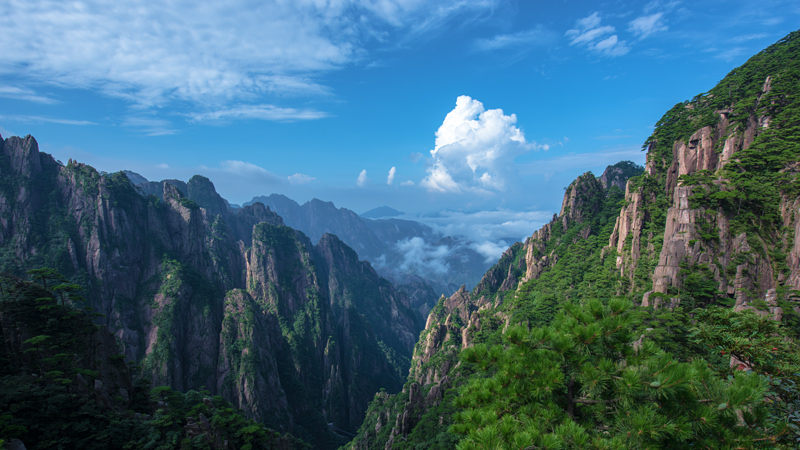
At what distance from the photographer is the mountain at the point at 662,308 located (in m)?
7.60

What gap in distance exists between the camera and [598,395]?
8398 millimetres

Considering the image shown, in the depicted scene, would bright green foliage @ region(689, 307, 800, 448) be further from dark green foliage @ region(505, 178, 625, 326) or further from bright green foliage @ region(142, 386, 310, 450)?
bright green foliage @ region(142, 386, 310, 450)

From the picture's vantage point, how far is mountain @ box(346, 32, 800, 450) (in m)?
7.60

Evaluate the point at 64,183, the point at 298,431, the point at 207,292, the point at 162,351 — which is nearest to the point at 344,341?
the point at 298,431

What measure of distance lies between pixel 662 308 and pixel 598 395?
1121 inches

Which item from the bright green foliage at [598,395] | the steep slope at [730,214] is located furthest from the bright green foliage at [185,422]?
the steep slope at [730,214]

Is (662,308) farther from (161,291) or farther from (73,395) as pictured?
(161,291)

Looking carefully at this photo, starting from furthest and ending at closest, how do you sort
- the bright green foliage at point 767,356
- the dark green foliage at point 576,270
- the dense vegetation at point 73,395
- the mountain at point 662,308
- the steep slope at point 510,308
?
the steep slope at point 510,308 → the dark green foliage at point 576,270 → the dense vegetation at point 73,395 → the bright green foliage at point 767,356 → the mountain at point 662,308

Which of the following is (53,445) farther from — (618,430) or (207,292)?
(207,292)

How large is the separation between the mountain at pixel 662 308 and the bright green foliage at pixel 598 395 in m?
0.05

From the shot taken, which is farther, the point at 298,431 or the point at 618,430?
the point at 298,431

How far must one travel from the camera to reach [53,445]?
21266mm

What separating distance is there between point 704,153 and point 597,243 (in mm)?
25541

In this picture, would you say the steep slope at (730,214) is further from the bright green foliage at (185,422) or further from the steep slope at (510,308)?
Answer: the bright green foliage at (185,422)
